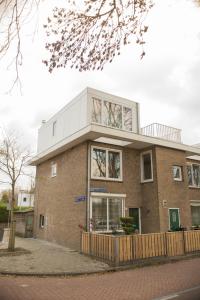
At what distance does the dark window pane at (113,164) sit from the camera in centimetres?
1650

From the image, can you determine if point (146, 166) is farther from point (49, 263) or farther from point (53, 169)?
point (49, 263)

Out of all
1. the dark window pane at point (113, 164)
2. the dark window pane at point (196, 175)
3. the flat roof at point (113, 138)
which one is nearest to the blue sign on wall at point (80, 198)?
the dark window pane at point (113, 164)

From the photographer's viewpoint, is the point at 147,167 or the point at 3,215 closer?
the point at 147,167

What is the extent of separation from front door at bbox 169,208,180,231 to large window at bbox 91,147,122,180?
12.6ft

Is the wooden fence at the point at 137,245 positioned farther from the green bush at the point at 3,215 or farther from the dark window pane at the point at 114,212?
the green bush at the point at 3,215

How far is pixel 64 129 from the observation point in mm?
18953

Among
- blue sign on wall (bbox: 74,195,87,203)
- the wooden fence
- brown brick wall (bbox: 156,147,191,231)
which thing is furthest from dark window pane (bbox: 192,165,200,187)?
blue sign on wall (bbox: 74,195,87,203)

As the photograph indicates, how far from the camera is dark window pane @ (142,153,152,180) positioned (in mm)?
17542

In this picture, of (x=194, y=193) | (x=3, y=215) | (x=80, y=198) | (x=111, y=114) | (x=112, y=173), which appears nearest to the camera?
(x=80, y=198)

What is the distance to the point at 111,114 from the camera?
57.4 ft

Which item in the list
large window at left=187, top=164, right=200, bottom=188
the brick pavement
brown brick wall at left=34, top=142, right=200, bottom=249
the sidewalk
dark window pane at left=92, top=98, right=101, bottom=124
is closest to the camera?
the brick pavement

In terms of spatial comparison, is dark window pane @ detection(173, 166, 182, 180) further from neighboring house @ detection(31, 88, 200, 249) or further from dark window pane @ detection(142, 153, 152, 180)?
dark window pane @ detection(142, 153, 152, 180)

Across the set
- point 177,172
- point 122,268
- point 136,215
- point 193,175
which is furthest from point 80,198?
point 193,175

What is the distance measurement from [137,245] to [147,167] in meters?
6.99
